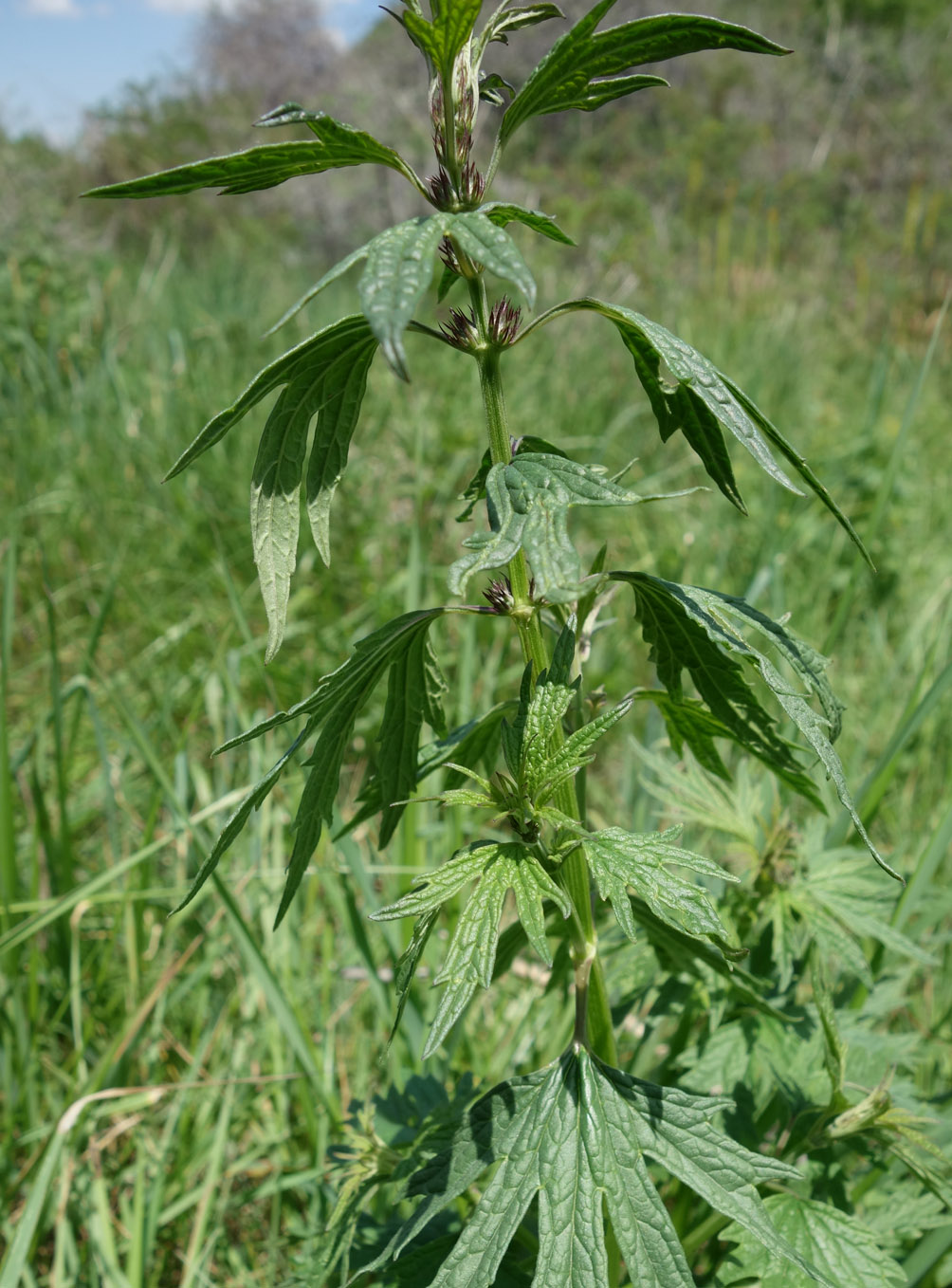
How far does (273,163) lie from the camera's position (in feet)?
1.85

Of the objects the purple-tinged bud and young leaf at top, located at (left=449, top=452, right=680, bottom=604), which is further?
the purple-tinged bud

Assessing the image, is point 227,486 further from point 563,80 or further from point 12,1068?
point 563,80

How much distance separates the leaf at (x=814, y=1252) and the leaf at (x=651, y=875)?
33 centimetres

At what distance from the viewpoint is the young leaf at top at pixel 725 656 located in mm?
624

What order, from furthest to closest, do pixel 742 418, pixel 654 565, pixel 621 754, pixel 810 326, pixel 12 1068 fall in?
1. pixel 810 326
2. pixel 654 565
3. pixel 621 754
4. pixel 12 1068
5. pixel 742 418

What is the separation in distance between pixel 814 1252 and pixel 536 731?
0.50 m

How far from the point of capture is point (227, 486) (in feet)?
8.73

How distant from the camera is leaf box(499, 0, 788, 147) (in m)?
0.56

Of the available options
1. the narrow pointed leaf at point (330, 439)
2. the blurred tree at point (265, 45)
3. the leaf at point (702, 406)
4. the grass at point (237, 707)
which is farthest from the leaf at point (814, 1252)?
the blurred tree at point (265, 45)

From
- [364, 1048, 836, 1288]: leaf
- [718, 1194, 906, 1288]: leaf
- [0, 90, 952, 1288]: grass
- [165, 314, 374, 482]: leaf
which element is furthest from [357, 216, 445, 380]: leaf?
[0, 90, 952, 1288]: grass

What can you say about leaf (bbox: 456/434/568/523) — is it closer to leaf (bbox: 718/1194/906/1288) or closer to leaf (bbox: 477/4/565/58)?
leaf (bbox: 477/4/565/58)

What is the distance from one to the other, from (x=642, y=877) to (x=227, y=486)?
2314mm

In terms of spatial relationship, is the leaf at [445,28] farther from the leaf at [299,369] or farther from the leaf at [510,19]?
the leaf at [299,369]

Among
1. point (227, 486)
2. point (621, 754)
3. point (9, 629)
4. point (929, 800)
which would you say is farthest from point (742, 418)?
point (227, 486)
